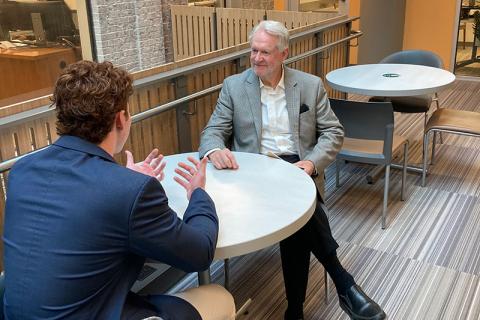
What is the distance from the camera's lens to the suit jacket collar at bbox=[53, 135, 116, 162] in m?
1.29

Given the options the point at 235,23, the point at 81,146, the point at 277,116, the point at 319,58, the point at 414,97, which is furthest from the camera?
the point at 235,23

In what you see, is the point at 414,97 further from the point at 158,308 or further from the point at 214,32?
the point at 158,308

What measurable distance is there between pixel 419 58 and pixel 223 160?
3.01 m

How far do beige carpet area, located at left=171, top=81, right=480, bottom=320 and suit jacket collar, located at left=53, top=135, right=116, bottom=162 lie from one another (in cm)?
147

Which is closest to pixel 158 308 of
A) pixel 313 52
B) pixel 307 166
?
pixel 307 166

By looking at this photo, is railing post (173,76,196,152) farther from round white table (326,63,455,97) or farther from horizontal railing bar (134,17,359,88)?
round white table (326,63,455,97)

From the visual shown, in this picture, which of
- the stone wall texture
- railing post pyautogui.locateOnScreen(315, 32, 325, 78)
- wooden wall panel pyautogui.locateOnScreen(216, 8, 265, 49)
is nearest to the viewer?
railing post pyautogui.locateOnScreen(315, 32, 325, 78)

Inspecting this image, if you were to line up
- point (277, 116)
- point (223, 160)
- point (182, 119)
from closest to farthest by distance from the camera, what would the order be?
1. point (223, 160)
2. point (277, 116)
3. point (182, 119)

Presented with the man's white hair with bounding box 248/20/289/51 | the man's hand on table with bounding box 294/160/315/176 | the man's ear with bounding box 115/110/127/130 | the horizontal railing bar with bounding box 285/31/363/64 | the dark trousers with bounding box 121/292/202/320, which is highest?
the man's white hair with bounding box 248/20/289/51

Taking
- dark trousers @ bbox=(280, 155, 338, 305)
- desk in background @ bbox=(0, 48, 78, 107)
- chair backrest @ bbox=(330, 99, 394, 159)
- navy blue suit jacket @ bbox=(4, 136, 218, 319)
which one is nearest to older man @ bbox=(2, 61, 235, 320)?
navy blue suit jacket @ bbox=(4, 136, 218, 319)

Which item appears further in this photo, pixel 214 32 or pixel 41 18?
pixel 214 32

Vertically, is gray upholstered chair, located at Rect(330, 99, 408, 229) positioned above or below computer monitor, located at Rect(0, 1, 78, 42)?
below

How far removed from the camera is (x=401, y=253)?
2.97 meters

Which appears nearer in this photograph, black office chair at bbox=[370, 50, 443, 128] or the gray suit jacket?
the gray suit jacket
